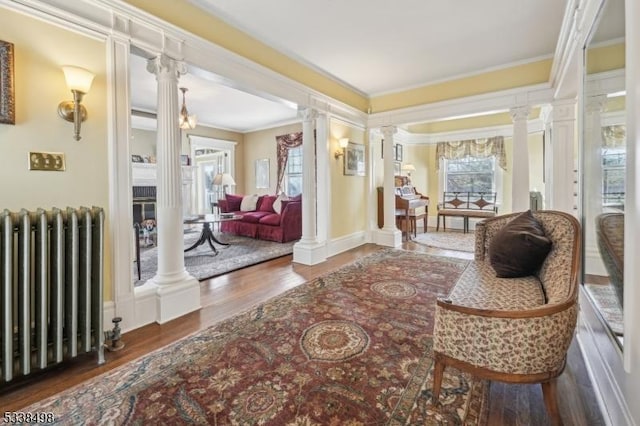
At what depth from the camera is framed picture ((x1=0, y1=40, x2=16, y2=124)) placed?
5.51 ft

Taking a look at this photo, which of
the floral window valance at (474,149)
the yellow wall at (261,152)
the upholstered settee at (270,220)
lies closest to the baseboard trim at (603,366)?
the upholstered settee at (270,220)

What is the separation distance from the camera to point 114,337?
204 centimetres

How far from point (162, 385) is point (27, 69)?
2.08 m

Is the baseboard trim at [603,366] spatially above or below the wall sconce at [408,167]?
below

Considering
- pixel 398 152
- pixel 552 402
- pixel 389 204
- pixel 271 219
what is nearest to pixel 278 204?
pixel 271 219

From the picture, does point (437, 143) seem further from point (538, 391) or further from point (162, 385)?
point (162, 385)

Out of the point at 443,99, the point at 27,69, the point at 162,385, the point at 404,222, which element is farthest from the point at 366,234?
the point at 27,69

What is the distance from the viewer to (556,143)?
3.66 meters

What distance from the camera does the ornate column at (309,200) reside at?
4.26 meters

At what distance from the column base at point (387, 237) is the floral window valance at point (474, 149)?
3342mm

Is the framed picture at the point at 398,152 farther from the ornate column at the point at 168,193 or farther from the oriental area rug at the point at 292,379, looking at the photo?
the ornate column at the point at 168,193

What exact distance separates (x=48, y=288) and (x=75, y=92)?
1251 mm

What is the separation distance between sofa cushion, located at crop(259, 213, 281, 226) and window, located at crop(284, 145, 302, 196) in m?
1.98

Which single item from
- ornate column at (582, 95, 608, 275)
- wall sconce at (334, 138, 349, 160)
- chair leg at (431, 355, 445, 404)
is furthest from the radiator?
wall sconce at (334, 138, 349, 160)
